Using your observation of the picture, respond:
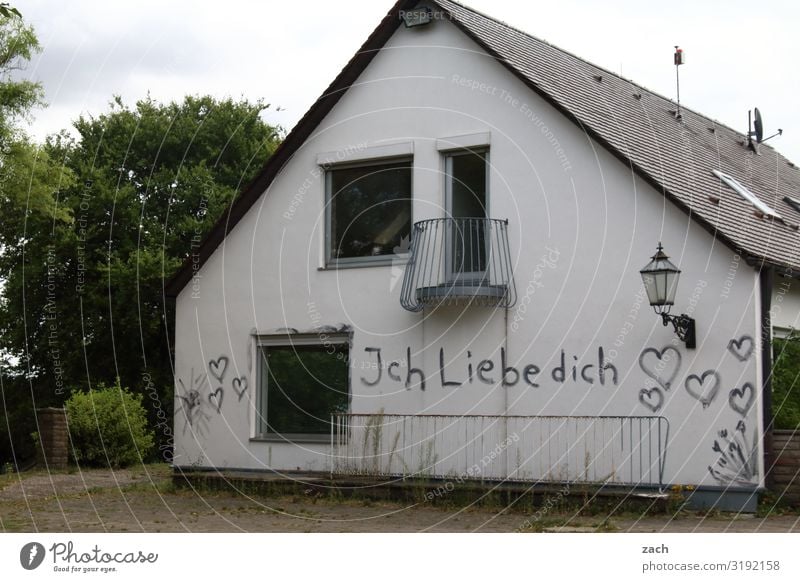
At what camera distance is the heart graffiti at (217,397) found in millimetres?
16297

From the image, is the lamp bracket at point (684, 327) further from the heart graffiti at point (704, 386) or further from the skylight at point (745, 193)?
the skylight at point (745, 193)

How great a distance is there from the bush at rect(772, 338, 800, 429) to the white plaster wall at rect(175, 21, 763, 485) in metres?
0.62

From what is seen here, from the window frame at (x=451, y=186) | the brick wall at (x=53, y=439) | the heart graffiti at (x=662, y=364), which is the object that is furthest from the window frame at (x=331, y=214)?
the brick wall at (x=53, y=439)

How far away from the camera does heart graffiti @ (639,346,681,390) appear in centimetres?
1280

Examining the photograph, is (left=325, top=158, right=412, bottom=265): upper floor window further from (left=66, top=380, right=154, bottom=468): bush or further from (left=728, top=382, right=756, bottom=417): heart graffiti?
(left=66, top=380, right=154, bottom=468): bush

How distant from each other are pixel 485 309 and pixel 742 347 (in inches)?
135

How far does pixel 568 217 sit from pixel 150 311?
19.6 metres

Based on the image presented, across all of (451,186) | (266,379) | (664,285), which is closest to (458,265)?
(451,186)

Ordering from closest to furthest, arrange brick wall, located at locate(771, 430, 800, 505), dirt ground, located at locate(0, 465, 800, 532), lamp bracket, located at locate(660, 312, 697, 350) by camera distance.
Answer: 1. dirt ground, located at locate(0, 465, 800, 532)
2. brick wall, located at locate(771, 430, 800, 505)
3. lamp bracket, located at locate(660, 312, 697, 350)

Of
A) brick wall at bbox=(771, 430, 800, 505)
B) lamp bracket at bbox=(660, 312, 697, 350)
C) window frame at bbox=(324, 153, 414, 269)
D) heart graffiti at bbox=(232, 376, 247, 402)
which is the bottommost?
brick wall at bbox=(771, 430, 800, 505)

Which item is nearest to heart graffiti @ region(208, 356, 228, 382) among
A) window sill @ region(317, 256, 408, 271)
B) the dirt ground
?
the dirt ground

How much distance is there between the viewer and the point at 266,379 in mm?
16062

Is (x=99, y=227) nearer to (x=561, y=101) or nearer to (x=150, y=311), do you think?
(x=150, y=311)

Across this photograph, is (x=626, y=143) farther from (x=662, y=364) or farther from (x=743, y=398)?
(x=743, y=398)
